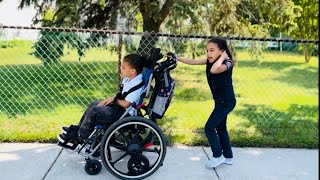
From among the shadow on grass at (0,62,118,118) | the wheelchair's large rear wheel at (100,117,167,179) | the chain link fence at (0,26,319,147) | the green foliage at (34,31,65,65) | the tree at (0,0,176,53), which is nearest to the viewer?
the wheelchair's large rear wheel at (100,117,167,179)

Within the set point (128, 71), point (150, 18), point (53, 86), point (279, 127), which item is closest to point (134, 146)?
point (128, 71)

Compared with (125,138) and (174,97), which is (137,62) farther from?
(174,97)

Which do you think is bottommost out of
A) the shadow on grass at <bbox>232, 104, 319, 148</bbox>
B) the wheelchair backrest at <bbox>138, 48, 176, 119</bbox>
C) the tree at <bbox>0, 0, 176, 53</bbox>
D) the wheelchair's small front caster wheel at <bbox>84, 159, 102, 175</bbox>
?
the shadow on grass at <bbox>232, 104, 319, 148</bbox>

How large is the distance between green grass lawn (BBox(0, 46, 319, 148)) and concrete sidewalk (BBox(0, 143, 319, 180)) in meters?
0.26

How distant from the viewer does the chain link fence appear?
5246 millimetres

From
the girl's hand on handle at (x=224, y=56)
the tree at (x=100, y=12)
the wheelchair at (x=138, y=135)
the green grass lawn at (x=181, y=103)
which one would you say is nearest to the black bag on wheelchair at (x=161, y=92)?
the wheelchair at (x=138, y=135)

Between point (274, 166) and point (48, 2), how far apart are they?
738 centimetres

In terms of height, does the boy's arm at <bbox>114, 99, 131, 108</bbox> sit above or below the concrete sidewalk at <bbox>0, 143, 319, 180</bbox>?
above

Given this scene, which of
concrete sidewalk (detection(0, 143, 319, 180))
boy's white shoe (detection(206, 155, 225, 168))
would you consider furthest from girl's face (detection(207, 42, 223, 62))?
concrete sidewalk (detection(0, 143, 319, 180))

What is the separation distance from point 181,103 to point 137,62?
3.52 metres

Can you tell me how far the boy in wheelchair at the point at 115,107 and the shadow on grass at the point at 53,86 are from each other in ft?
8.07

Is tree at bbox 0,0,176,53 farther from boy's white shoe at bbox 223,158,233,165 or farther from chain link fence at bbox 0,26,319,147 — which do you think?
boy's white shoe at bbox 223,158,233,165

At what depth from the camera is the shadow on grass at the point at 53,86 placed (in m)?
6.72

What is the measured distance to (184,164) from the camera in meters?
4.05
